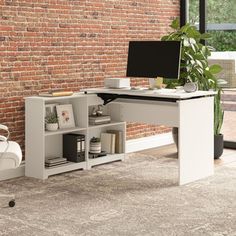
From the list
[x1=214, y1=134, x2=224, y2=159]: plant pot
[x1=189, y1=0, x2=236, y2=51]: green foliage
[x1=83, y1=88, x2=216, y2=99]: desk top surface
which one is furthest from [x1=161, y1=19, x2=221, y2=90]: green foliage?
[x1=83, y1=88, x2=216, y2=99]: desk top surface

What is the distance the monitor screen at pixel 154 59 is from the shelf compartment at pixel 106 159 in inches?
41.7

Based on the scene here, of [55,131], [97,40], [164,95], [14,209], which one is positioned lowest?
[14,209]

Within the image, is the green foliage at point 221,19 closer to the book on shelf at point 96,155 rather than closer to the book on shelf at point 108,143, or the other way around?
the book on shelf at point 108,143

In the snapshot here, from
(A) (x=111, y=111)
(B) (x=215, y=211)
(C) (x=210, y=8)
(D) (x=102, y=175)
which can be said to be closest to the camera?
(B) (x=215, y=211)

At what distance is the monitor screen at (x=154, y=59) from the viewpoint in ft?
21.9

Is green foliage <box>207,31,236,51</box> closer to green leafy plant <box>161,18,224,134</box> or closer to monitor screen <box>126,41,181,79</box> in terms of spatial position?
green leafy plant <box>161,18,224,134</box>

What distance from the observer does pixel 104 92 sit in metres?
6.96

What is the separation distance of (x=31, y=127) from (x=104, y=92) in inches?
37.6

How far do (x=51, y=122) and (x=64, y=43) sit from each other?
1038mm

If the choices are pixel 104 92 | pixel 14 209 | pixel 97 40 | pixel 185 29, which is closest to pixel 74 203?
pixel 14 209

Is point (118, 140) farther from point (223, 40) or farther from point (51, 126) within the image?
point (223, 40)

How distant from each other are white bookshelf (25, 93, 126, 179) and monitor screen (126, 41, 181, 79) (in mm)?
617

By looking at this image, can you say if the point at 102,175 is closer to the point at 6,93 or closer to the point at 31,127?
the point at 31,127

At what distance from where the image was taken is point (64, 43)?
23.5ft
